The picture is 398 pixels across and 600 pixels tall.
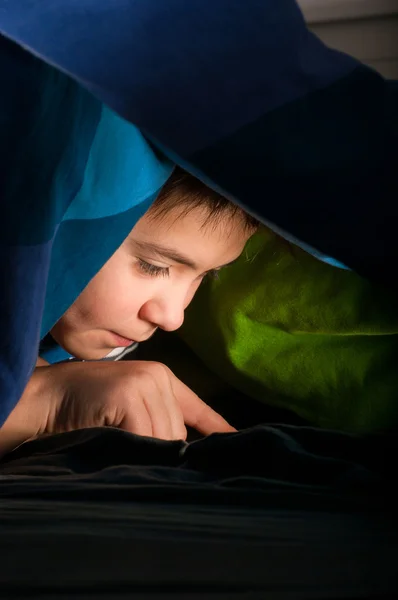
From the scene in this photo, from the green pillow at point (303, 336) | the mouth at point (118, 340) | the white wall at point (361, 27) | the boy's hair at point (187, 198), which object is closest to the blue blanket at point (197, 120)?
the boy's hair at point (187, 198)

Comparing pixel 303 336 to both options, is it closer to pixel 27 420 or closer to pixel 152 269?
pixel 152 269

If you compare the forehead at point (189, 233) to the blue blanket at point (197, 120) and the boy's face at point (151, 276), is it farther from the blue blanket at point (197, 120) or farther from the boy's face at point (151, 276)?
the blue blanket at point (197, 120)

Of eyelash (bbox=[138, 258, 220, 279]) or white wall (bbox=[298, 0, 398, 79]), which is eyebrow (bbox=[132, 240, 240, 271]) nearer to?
eyelash (bbox=[138, 258, 220, 279])

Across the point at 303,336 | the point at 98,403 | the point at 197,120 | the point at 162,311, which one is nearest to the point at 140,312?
the point at 162,311

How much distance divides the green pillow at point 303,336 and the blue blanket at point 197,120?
36 centimetres

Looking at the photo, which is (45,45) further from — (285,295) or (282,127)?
(285,295)

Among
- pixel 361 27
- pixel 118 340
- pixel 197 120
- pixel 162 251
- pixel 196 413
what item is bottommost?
pixel 196 413

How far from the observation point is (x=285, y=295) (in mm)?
937

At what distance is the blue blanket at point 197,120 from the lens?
18.8 inches

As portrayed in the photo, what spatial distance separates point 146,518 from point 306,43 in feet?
1.29

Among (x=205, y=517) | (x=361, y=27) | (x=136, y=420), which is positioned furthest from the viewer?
(x=361, y=27)

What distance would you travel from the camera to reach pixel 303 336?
3.10 feet

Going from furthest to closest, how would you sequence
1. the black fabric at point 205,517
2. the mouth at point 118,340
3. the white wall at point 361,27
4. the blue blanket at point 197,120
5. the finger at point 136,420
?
the white wall at point 361,27, the mouth at point 118,340, the finger at point 136,420, the blue blanket at point 197,120, the black fabric at point 205,517

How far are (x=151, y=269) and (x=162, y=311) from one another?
58mm
